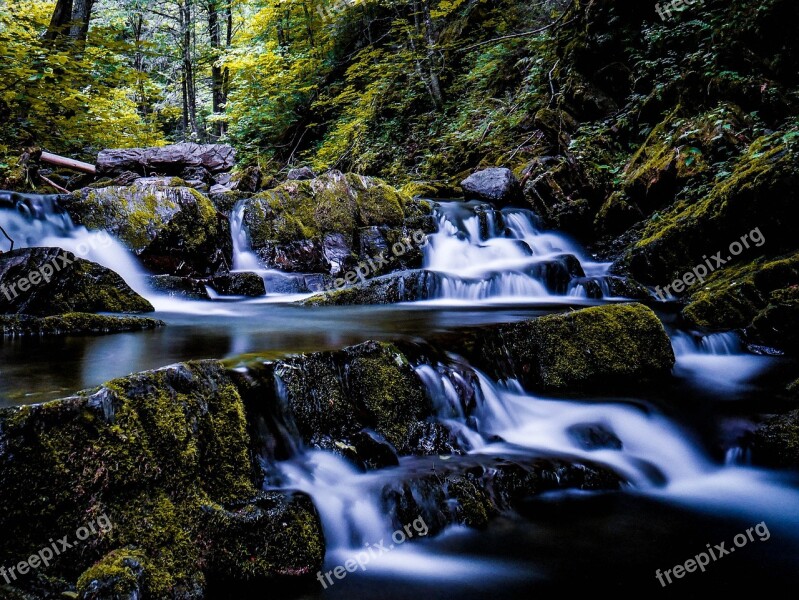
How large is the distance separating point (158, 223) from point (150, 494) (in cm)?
688

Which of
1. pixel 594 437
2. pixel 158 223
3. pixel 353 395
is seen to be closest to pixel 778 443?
pixel 594 437

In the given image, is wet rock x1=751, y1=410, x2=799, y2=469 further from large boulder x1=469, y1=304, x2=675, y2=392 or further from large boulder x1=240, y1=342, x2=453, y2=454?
large boulder x1=240, y1=342, x2=453, y2=454

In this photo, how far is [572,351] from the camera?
187 inches

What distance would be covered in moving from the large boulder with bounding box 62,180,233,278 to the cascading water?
3.89m

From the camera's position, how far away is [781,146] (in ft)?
22.8

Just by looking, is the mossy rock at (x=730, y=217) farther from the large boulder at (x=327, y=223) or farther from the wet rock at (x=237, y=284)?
the wet rock at (x=237, y=284)

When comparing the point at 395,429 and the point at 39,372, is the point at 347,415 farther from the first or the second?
the point at 39,372

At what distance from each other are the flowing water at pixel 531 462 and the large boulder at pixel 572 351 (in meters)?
0.22

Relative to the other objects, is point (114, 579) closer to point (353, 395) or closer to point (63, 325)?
point (353, 395)

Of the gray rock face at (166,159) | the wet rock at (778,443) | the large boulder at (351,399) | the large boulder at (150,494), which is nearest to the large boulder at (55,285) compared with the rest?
the large boulder at (351,399)

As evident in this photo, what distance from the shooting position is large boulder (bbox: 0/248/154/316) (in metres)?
5.66

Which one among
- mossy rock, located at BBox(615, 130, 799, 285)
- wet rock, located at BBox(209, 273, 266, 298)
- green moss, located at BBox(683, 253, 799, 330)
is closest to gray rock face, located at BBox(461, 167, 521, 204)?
mossy rock, located at BBox(615, 130, 799, 285)

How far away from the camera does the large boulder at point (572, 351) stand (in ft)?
15.2

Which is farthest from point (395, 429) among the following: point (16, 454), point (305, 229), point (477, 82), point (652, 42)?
point (477, 82)
